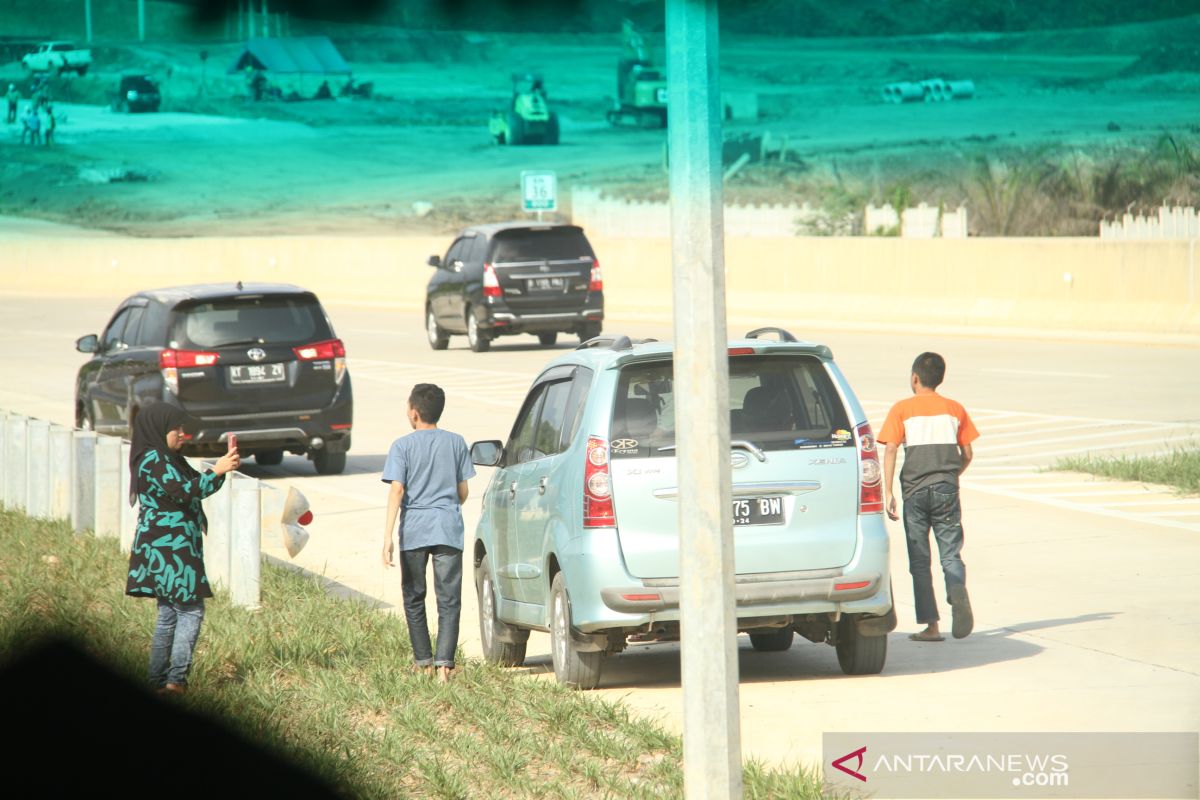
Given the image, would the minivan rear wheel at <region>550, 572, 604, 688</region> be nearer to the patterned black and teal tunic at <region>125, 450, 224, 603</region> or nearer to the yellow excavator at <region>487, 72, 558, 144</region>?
the patterned black and teal tunic at <region>125, 450, 224, 603</region>

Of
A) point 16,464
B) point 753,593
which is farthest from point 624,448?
point 16,464

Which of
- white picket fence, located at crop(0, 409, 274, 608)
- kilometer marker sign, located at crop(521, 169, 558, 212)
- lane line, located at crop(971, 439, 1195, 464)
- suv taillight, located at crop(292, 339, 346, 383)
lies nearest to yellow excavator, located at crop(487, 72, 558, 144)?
Result: kilometer marker sign, located at crop(521, 169, 558, 212)

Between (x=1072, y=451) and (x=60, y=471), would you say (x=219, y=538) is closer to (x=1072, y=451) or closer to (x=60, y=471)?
(x=60, y=471)

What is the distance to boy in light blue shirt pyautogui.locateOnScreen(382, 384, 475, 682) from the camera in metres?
8.54

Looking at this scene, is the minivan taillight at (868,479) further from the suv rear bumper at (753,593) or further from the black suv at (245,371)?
the black suv at (245,371)

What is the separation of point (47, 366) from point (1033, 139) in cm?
6079

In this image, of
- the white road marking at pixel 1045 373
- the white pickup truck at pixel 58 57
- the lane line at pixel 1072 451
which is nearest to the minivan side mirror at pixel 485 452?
the white pickup truck at pixel 58 57

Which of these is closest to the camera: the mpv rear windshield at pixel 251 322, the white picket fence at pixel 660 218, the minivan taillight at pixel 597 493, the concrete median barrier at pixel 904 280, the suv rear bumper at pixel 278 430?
the minivan taillight at pixel 597 493

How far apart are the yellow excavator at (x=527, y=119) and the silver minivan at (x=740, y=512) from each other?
10256cm

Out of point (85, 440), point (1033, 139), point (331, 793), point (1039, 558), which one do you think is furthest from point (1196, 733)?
point (1033, 139)

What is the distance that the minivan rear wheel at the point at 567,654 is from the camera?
854 centimetres

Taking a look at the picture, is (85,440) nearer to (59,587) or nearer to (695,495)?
(59,587)

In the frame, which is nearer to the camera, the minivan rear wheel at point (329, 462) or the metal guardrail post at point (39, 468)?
the metal guardrail post at point (39, 468)

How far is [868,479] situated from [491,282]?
2352cm
